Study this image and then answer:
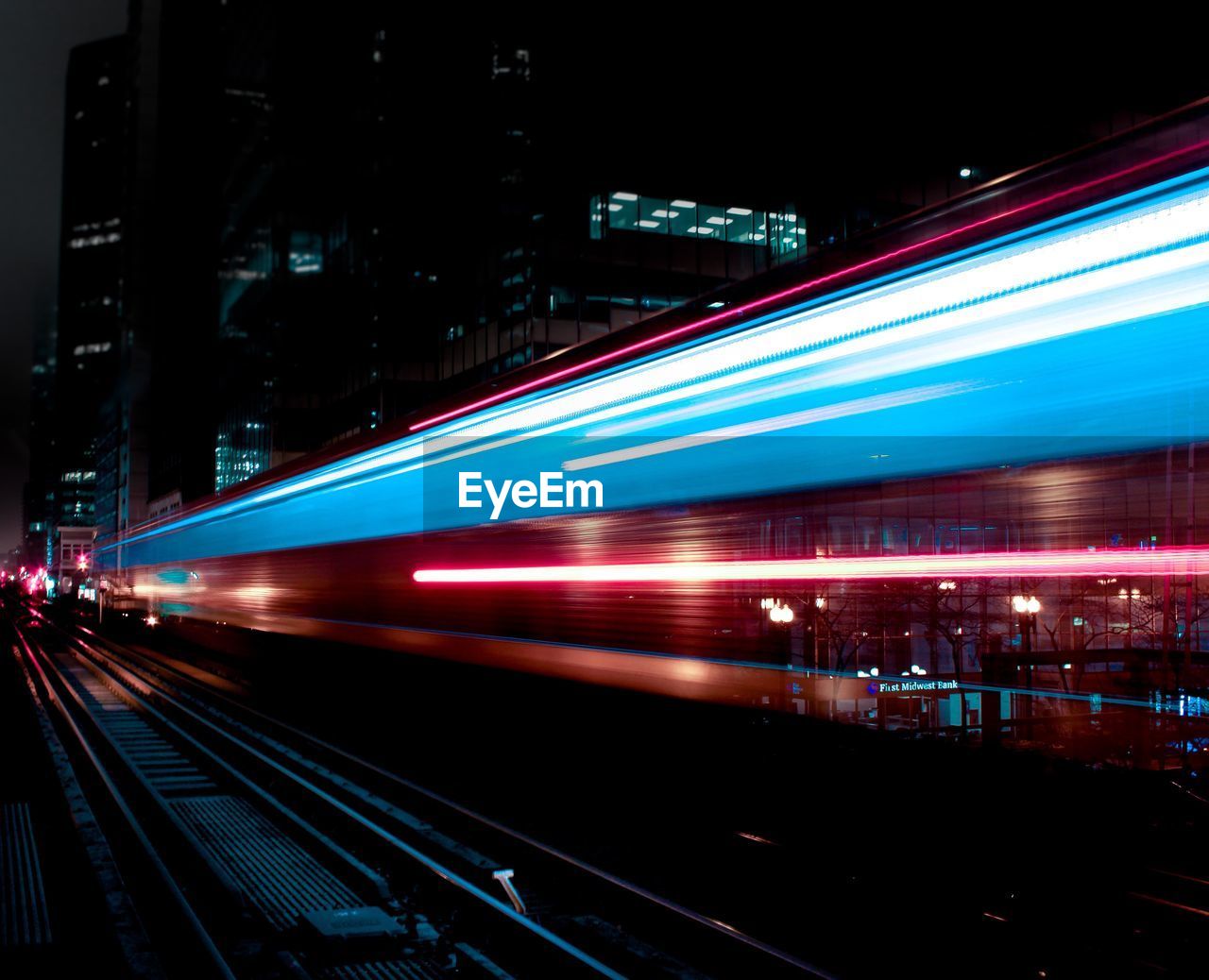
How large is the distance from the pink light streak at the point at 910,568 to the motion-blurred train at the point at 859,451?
0.01 meters

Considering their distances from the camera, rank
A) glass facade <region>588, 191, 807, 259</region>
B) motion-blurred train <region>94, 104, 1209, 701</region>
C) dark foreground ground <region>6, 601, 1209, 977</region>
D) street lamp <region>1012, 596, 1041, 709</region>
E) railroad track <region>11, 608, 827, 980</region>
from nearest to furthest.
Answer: motion-blurred train <region>94, 104, 1209, 701</region> < street lamp <region>1012, 596, 1041, 709</region> < dark foreground ground <region>6, 601, 1209, 977</region> < railroad track <region>11, 608, 827, 980</region> < glass facade <region>588, 191, 807, 259</region>

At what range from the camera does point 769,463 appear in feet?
18.8

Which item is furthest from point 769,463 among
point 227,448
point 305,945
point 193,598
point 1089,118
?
point 227,448

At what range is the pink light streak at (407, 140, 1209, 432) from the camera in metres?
4.11

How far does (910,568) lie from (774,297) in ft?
5.34

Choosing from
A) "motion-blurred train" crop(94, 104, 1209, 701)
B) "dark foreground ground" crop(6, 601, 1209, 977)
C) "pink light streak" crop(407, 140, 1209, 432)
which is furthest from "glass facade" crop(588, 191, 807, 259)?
"dark foreground ground" crop(6, 601, 1209, 977)

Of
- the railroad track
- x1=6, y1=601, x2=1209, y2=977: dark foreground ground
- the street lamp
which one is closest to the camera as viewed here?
the street lamp

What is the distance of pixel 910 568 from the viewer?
4.97 m

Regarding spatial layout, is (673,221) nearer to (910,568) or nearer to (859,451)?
(859,451)

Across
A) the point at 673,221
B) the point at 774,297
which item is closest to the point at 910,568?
the point at 774,297

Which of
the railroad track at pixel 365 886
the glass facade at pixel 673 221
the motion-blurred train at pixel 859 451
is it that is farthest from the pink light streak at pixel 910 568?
the glass facade at pixel 673 221

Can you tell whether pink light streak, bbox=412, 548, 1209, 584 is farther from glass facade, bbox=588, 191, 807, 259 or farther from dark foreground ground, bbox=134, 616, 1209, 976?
glass facade, bbox=588, 191, 807, 259

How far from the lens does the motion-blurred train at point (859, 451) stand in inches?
159

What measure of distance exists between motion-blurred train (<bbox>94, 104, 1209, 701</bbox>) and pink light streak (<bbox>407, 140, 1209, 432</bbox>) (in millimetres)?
14
